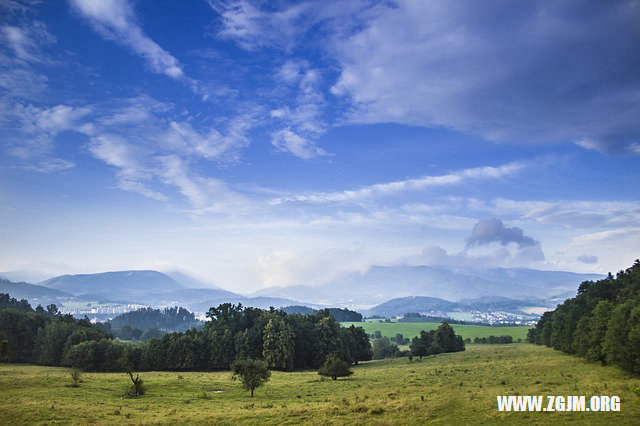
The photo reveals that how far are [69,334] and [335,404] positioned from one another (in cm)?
8273

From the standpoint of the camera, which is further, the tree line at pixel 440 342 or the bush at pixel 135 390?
the tree line at pixel 440 342

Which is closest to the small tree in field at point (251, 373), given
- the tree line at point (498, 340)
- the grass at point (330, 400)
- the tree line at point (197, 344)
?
the grass at point (330, 400)

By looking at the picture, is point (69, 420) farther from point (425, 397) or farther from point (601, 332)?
point (601, 332)

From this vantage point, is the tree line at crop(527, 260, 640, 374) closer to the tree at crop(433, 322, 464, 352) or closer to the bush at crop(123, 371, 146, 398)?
the tree at crop(433, 322, 464, 352)

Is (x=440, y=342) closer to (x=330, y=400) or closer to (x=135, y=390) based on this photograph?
(x=330, y=400)

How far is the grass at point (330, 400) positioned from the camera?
30.2m

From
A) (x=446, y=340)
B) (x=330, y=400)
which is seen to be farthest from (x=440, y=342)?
(x=330, y=400)

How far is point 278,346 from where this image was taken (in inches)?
3428

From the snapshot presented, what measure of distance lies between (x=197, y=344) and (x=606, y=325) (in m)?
78.7

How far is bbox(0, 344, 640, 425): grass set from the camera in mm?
30172

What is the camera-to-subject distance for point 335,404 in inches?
1447

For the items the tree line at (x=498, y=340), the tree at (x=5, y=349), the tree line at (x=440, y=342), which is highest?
the tree at (x=5, y=349)

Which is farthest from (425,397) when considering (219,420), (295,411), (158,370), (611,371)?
(158,370)

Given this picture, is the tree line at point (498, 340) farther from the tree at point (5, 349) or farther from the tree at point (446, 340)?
the tree at point (5, 349)
